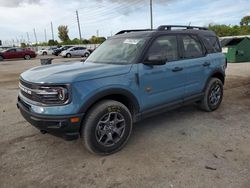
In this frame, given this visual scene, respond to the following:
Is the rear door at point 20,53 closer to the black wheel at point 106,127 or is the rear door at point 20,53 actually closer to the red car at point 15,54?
the red car at point 15,54

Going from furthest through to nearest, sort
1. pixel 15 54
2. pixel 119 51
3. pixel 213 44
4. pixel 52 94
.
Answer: pixel 15 54
pixel 213 44
pixel 119 51
pixel 52 94

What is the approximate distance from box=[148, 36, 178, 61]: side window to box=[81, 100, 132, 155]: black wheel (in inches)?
43.6

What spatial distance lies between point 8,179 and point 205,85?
12.9 feet

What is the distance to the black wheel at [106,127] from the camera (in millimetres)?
3248

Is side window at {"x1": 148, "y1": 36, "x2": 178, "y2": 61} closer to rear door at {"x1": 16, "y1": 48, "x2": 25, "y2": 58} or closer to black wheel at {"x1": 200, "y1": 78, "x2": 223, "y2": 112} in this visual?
black wheel at {"x1": 200, "y1": 78, "x2": 223, "y2": 112}

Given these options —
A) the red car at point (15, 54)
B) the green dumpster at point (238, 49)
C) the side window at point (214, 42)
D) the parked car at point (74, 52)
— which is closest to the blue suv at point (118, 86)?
the side window at point (214, 42)

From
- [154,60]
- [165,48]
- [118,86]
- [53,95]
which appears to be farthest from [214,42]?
[53,95]

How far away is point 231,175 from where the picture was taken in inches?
115

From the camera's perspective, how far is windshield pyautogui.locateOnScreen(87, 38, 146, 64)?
3.86 m

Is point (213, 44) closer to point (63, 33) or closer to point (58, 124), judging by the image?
point (58, 124)

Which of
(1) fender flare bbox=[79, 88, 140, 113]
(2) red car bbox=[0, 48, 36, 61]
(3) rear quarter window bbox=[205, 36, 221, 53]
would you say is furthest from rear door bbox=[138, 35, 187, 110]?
(2) red car bbox=[0, 48, 36, 61]

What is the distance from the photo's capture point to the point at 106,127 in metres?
3.45

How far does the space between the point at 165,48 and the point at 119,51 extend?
80 cm

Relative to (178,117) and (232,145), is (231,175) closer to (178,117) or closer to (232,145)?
(232,145)
